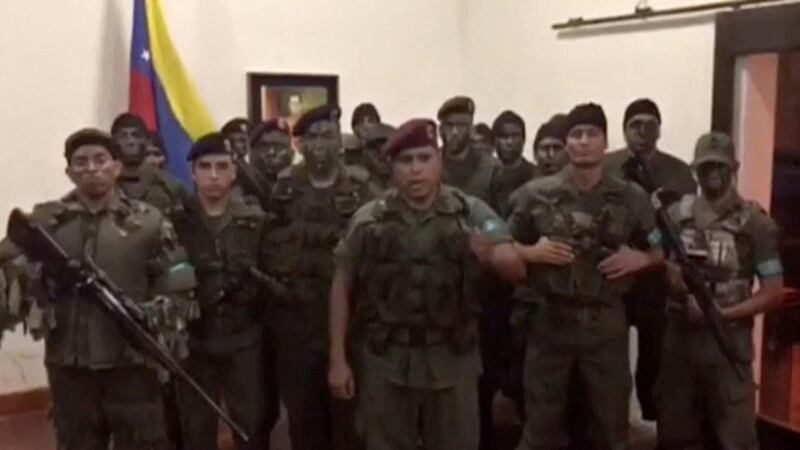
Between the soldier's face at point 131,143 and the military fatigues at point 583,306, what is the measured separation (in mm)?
1652

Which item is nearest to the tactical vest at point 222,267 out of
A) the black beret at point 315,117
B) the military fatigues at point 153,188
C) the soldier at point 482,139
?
the military fatigues at point 153,188

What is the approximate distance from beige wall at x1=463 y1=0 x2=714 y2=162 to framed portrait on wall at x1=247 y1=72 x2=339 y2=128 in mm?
1053

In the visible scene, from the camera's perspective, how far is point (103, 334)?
121 inches

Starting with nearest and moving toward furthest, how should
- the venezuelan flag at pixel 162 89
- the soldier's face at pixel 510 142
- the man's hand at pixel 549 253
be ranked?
1. the man's hand at pixel 549 253
2. the soldier's face at pixel 510 142
3. the venezuelan flag at pixel 162 89

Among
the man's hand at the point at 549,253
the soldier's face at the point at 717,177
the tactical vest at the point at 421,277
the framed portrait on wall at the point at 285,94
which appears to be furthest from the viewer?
the framed portrait on wall at the point at 285,94

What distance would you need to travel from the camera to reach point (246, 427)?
3.71 meters

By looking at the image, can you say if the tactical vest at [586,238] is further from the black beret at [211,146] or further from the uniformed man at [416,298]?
the black beret at [211,146]

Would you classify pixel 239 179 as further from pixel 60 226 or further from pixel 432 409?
pixel 432 409

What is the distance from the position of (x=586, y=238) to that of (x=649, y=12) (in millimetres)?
2029

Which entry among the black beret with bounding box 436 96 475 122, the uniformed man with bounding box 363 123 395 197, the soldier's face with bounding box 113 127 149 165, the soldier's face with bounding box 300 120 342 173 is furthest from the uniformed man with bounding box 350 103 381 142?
the soldier's face with bounding box 113 127 149 165

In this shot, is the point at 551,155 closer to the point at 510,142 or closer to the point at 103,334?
the point at 510,142

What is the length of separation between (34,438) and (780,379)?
11.9ft

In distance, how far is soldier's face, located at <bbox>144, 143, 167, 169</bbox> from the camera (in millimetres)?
4344

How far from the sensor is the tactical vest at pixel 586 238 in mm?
3463
